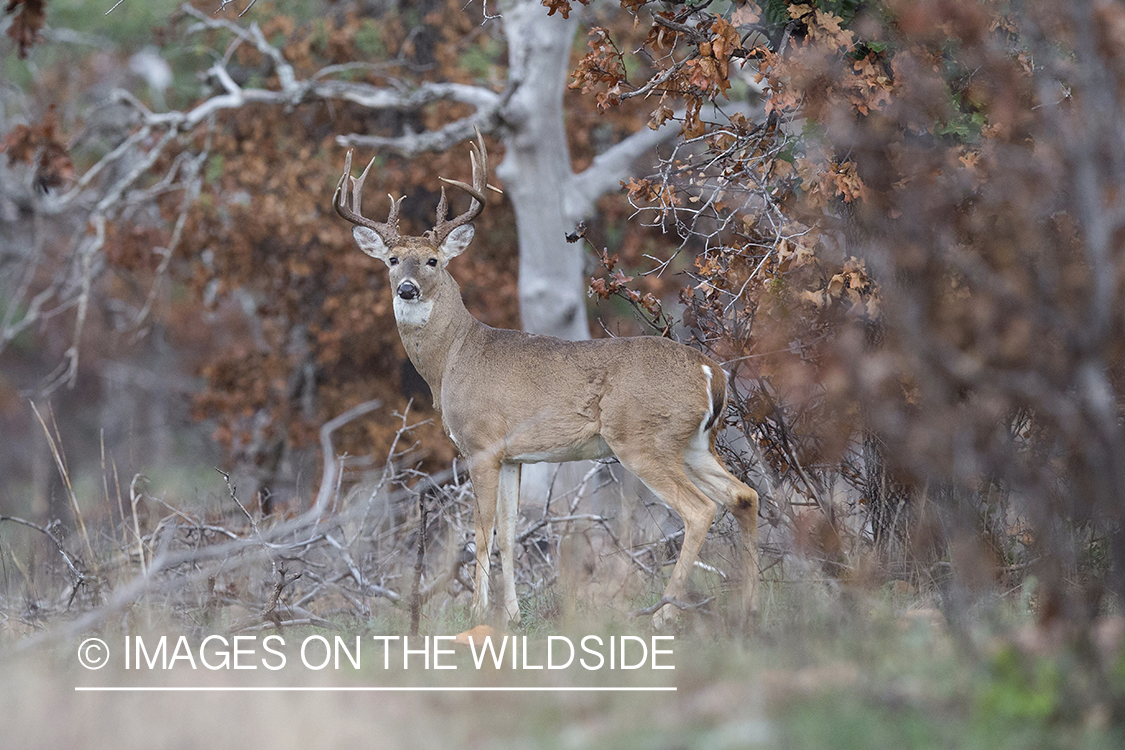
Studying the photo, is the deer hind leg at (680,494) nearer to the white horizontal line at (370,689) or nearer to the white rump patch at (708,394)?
the white rump patch at (708,394)

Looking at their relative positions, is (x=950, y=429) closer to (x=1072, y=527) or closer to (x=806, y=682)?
(x=806, y=682)

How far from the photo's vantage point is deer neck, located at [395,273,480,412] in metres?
6.83

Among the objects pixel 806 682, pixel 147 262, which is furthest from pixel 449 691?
pixel 147 262

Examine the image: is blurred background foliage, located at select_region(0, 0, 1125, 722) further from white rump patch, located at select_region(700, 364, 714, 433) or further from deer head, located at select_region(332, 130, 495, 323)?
deer head, located at select_region(332, 130, 495, 323)

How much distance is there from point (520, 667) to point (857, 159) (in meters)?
2.78

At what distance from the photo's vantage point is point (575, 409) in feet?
A: 20.5

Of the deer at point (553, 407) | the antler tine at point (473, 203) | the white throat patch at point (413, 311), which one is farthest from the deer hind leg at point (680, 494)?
the antler tine at point (473, 203)

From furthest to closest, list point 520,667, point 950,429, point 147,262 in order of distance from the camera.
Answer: point 147,262
point 520,667
point 950,429

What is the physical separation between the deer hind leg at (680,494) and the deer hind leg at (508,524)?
2.42 ft

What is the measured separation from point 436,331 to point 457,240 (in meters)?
0.58

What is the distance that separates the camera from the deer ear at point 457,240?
700 centimetres

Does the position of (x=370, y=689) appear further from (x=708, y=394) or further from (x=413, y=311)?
(x=413, y=311)

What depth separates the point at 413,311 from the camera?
6793 mm

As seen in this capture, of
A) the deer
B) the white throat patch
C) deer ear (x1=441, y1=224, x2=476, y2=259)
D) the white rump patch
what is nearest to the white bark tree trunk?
deer ear (x1=441, y1=224, x2=476, y2=259)
